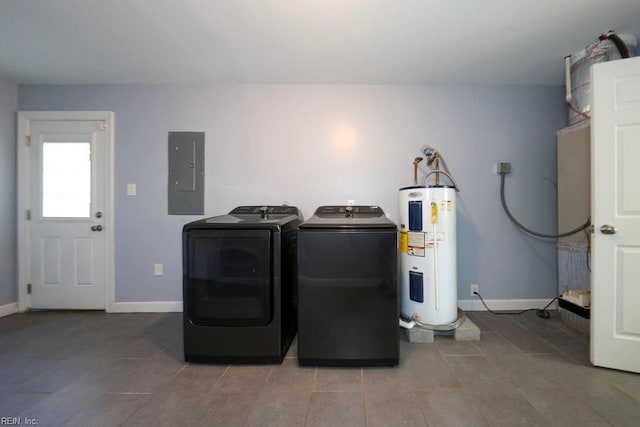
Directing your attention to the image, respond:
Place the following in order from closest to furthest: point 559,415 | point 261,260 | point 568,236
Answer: point 559,415 → point 261,260 → point 568,236

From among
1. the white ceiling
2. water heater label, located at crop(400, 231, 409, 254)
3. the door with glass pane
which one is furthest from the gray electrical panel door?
water heater label, located at crop(400, 231, 409, 254)

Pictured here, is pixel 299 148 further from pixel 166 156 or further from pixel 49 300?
pixel 49 300

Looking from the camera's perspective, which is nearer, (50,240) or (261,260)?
(261,260)

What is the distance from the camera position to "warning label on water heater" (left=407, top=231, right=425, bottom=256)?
219 cm

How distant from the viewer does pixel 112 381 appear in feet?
5.45

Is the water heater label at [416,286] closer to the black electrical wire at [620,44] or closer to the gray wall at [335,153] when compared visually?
the gray wall at [335,153]

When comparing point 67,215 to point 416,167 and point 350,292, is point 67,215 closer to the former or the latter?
point 350,292

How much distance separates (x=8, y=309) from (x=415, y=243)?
13.6 ft

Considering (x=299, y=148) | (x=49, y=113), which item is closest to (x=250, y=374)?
(x=299, y=148)

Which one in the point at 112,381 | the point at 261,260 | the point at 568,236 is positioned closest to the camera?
the point at 112,381

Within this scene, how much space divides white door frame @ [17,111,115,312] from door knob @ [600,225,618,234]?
13.7ft

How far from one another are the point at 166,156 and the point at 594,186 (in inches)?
144

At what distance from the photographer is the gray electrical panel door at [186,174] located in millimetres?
2818

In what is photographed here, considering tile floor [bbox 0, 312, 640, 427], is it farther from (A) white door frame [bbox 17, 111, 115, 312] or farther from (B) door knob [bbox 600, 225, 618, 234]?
(B) door knob [bbox 600, 225, 618, 234]
